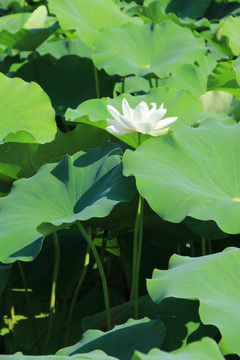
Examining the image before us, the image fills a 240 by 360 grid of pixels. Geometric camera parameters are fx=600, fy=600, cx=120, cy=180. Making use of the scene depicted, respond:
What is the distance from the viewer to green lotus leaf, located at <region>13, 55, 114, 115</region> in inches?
86.1

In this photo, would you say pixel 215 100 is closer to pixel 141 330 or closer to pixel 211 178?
pixel 211 178

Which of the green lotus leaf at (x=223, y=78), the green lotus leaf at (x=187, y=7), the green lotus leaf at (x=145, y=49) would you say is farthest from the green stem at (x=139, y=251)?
the green lotus leaf at (x=187, y=7)

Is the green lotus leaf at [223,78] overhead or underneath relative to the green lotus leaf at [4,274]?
overhead

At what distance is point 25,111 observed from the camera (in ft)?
5.54

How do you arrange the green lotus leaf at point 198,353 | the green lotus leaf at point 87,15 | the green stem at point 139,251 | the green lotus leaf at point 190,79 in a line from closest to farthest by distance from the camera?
the green lotus leaf at point 198,353 < the green stem at point 139,251 < the green lotus leaf at point 190,79 < the green lotus leaf at point 87,15

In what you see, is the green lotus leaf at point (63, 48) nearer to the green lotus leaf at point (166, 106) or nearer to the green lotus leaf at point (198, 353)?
the green lotus leaf at point (166, 106)

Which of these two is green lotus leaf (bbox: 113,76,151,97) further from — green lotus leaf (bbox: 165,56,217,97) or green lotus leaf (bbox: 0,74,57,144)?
green lotus leaf (bbox: 0,74,57,144)

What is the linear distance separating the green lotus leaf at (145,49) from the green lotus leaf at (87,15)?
0.46 feet

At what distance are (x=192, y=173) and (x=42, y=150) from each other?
523 millimetres

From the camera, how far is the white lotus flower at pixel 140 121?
1.33m

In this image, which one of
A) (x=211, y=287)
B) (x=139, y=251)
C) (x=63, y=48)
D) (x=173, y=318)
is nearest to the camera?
(x=211, y=287)

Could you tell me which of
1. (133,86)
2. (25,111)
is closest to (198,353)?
(25,111)

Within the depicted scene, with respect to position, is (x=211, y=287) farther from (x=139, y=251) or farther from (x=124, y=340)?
(x=139, y=251)

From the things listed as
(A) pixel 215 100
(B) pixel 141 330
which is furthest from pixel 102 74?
(B) pixel 141 330
